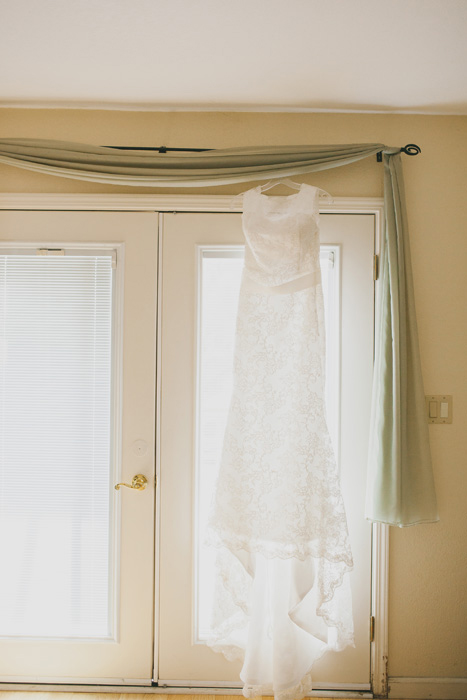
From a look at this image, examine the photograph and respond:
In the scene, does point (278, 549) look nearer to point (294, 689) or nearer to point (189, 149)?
point (294, 689)

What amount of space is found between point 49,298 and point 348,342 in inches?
49.0

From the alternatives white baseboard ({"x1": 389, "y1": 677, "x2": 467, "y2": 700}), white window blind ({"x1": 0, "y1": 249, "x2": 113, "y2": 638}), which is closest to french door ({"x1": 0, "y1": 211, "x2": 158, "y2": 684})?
white window blind ({"x1": 0, "y1": 249, "x2": 113, "y2": 638})

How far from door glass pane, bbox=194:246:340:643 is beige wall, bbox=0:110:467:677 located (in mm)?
332

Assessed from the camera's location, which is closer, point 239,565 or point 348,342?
point 239,565

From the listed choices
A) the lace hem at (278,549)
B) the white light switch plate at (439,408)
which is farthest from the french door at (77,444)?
the white light switch plate at (439,408)

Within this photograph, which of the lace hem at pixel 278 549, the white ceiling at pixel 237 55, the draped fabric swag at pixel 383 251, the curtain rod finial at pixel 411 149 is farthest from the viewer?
the curtain rod finial at pixel 411 149

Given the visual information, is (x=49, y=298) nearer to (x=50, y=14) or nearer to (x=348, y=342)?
(x=50, y=14)

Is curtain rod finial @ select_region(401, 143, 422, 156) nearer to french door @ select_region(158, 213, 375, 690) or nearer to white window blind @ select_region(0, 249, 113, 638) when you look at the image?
french door @ select_region(158, 213, 375, 690)

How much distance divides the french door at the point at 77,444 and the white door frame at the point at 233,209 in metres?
0.05

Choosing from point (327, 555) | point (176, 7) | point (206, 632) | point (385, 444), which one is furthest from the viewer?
point (206, 632)

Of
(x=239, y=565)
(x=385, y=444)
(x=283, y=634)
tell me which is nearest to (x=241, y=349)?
(x=385, y=444)

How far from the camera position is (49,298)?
1.92m

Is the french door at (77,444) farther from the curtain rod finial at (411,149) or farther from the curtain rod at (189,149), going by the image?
the curtain rod finial at (411,149)

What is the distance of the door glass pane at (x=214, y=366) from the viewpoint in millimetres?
1905
